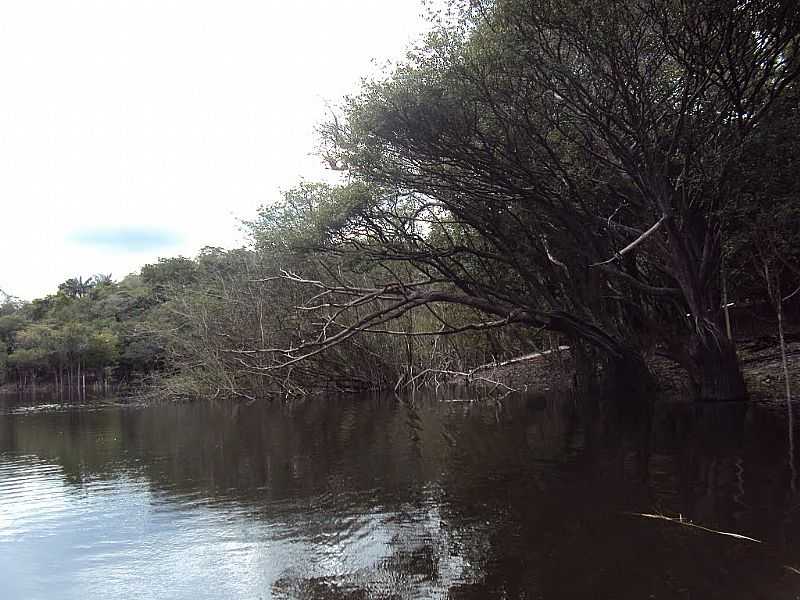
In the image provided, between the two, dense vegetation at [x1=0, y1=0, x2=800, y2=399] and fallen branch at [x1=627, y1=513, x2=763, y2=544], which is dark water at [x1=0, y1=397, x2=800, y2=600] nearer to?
fallen branch at [x1=627, y1=513, x2=763, y2=544]

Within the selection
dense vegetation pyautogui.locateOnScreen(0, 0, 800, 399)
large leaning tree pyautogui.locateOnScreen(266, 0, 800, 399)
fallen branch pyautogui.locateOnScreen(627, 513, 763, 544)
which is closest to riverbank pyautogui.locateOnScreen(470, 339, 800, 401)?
dense vegetation pyautogui.locateOnScreen(0, 0, 800, 399)

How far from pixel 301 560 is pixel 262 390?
56.7 feet

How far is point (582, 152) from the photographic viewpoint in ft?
35.9

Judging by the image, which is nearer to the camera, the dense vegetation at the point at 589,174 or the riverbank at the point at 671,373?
the dense vegetation at the point at 589,174

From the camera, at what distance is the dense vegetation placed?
8445mm

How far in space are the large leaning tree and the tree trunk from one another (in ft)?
0.10

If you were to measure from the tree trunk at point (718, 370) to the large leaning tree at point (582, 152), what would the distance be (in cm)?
3

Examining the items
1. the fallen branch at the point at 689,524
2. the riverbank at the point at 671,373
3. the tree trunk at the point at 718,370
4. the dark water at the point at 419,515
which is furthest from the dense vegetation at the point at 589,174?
the fallen branch at the point at 689,524

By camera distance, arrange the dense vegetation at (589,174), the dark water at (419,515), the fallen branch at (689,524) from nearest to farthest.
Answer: the dark water at (419,515) → the fallen branch at (689,524) → the dense vegetation at (589,174)

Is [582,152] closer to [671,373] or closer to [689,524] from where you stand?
[671,373]

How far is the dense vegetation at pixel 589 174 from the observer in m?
8.45

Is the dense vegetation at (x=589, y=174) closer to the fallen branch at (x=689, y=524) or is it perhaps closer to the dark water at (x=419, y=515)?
the dark water at (x=419, y=515)

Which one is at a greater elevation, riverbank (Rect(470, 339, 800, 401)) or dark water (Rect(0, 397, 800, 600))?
riverbank (Rect(470, 339, 800, 401))

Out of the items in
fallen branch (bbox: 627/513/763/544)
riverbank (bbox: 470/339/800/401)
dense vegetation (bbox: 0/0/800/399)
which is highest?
dense vegetation (bbox: 0/0/800/399)
